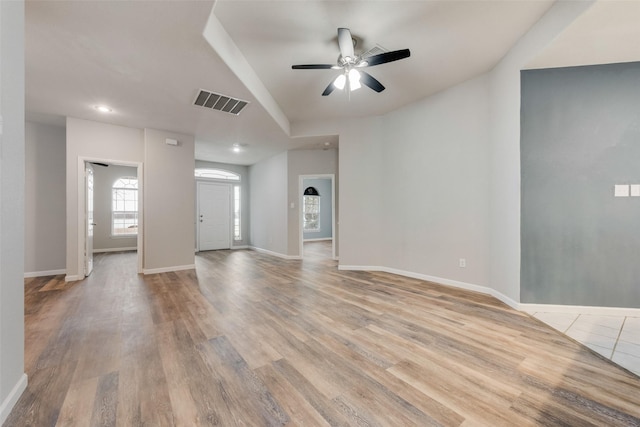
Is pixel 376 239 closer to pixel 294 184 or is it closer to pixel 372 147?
pixel 372 147

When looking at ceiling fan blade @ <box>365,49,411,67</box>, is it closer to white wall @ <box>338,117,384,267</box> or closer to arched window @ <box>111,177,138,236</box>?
white wall @ <box>338,117,384,267</box>

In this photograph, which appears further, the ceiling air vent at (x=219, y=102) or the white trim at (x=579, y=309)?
the ceiling air vent at (x=219, y=102)

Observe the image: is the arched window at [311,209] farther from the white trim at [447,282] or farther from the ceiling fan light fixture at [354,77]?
the ceiling fan light fixture at [354,77]

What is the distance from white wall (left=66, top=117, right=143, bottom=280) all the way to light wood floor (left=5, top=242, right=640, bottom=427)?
1.13 metres

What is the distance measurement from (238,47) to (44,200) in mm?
4753

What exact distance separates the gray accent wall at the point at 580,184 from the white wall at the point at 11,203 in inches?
167

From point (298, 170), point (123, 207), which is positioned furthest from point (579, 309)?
point (123, 207)

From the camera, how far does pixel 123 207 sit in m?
7.75

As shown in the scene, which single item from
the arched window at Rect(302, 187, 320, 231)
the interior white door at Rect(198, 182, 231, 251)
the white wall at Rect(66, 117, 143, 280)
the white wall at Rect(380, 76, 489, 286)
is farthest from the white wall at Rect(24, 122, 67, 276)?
the arched window at Rect(302, 187, 320, 231)

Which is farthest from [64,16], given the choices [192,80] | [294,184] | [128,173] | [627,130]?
[128,173]

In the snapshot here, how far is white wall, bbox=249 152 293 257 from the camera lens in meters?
6.47

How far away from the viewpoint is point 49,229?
15.3ft

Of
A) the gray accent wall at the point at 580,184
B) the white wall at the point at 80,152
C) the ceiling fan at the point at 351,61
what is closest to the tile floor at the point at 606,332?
the gray accent wall at the point at 580,184

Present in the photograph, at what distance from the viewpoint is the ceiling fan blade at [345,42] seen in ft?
7.84
